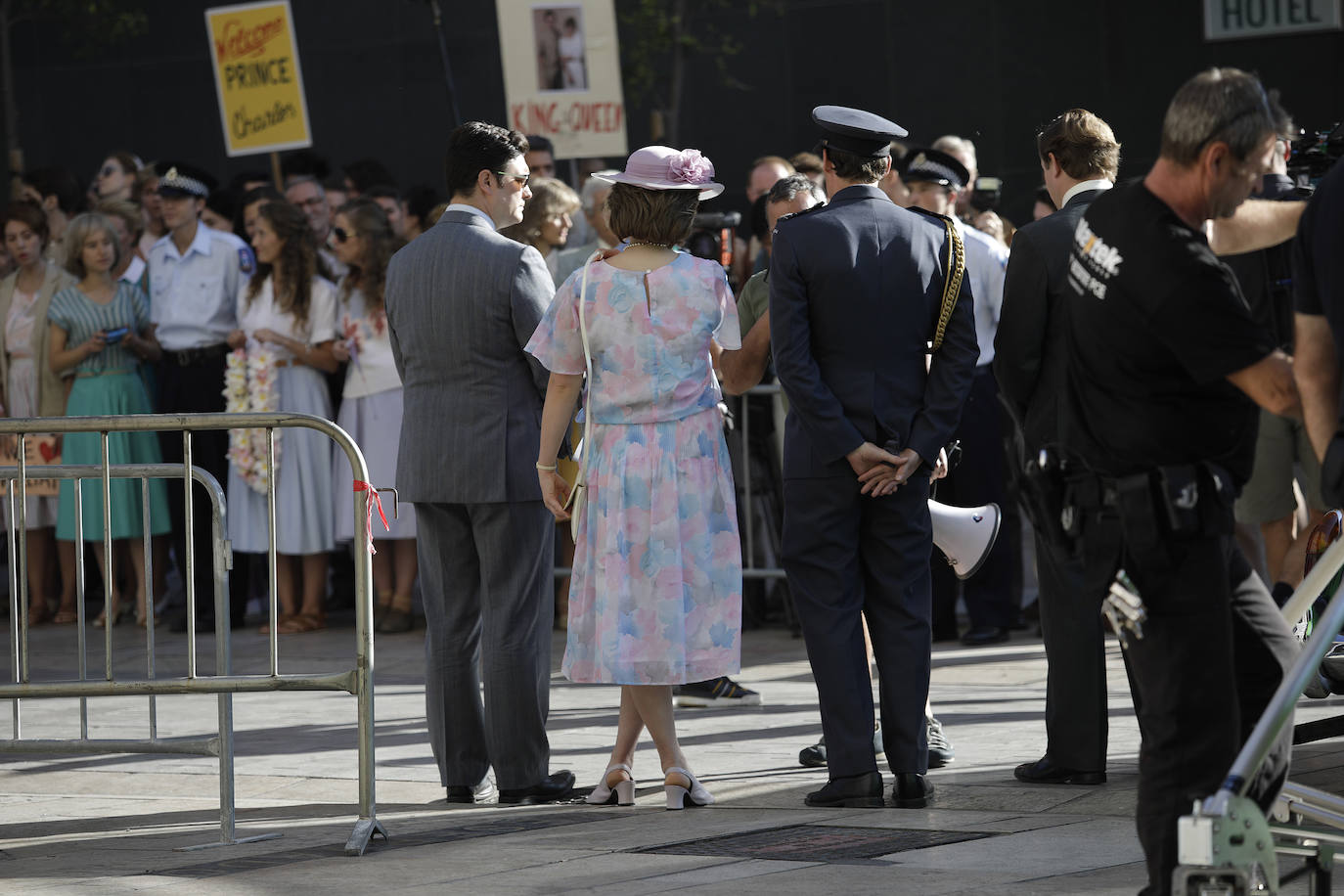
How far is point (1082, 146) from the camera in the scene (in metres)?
6.48

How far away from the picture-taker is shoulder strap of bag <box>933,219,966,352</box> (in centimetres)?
636

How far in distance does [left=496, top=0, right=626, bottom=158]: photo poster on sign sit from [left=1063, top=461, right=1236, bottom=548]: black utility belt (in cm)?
781

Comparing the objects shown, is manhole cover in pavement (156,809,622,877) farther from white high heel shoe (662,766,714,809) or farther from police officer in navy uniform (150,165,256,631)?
police officer in navy uniform (150,165,256,631)

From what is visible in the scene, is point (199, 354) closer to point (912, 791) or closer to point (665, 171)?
point (665, 171)

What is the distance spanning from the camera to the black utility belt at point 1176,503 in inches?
162

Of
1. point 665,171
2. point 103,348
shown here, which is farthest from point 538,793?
point 103,348

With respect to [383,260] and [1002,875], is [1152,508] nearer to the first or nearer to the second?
[1002,875]

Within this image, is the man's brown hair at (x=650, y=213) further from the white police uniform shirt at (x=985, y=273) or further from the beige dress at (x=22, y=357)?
the beige dress at (x=22, y=357)

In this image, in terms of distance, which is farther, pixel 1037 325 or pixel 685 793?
pixel 685 793

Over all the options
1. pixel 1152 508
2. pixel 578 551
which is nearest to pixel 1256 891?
pixel 1152 508

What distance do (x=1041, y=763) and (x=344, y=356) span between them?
5.67m

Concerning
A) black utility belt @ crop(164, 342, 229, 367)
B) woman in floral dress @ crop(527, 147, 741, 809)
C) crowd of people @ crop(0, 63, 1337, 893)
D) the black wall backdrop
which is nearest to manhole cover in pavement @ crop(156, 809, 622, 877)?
crowd of people @ crop(0, 63, 1337, 893)

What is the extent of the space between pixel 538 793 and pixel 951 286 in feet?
6.97

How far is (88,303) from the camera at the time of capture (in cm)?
1144
